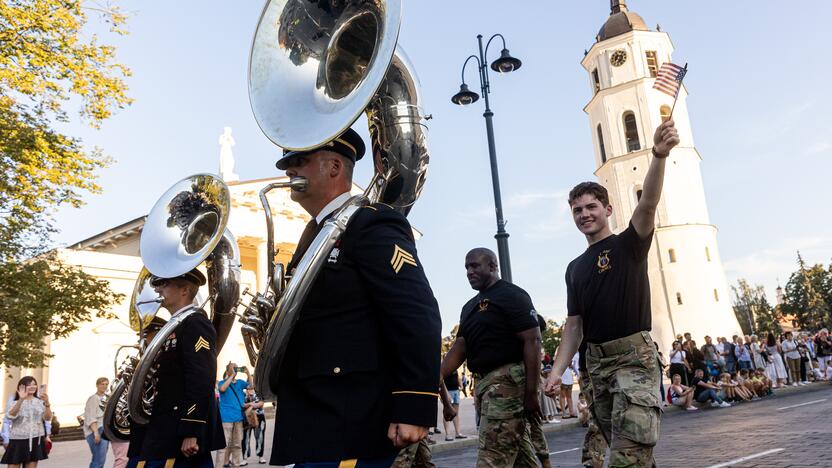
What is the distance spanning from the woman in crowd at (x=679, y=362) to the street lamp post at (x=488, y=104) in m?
7.38

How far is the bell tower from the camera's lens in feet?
146

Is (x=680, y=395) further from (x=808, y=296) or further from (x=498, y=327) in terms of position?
(x=808, y=296)

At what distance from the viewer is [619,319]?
4031mm

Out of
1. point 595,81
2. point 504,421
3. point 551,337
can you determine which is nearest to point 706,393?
point 504,421

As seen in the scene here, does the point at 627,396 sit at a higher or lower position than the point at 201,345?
lower

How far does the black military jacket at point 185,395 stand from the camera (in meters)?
4.48

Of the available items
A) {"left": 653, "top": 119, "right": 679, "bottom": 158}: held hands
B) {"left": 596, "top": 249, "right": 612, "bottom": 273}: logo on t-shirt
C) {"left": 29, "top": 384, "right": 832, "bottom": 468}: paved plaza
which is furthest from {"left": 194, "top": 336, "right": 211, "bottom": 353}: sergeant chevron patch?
{"left": 29, "top": 384, "right": 832, "bottom": 468}: paved plaza

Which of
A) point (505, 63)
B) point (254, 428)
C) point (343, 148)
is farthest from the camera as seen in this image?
point (505, 63)

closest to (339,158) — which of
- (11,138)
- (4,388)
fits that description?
(11,138)

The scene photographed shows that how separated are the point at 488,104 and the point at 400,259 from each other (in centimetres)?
1345

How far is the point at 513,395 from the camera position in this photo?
5.16 m

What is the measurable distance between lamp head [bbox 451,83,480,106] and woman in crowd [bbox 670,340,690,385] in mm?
9382

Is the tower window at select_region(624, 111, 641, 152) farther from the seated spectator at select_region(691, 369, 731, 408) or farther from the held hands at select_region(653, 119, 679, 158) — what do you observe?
the held hands at select_region(653, 119, 679, 158)

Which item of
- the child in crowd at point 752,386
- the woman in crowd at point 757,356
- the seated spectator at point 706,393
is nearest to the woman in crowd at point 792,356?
the woman in crowd at point 757,356
